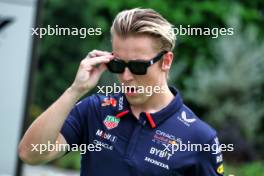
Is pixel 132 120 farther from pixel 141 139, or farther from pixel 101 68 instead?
pixel 101 68

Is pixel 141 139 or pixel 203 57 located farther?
pixel 203 57

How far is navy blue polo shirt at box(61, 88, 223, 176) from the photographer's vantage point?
3.33 meters

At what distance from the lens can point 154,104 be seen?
11.5ft

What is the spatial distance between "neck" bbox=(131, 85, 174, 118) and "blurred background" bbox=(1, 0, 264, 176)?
274 inches

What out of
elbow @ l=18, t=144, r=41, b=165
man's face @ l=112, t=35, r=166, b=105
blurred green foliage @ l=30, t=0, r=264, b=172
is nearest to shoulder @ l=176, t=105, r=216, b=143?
man's face @ l=112, t=35, r=166, b=105

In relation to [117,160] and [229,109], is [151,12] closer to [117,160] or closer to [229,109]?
[117,160]

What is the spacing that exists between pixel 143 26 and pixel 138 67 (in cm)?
19

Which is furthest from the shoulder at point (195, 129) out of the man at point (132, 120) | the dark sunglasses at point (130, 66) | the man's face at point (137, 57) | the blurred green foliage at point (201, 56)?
the blurred green foliage at point (201, 56)

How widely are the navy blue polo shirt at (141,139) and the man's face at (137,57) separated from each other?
0.10 metres

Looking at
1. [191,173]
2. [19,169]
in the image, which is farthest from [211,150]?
[19,169]

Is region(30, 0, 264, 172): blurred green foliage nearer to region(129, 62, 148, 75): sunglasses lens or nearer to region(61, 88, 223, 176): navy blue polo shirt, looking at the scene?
region(61, 88, 223, 176): navy blue polo shirt

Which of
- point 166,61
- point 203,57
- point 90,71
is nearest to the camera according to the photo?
point 90,71

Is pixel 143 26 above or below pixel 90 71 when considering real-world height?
above

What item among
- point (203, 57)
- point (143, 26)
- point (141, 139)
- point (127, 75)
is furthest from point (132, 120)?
point (203, 57)
